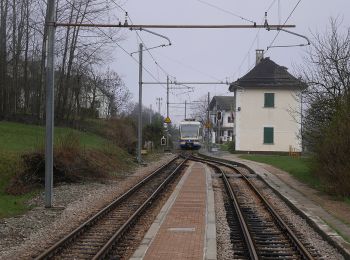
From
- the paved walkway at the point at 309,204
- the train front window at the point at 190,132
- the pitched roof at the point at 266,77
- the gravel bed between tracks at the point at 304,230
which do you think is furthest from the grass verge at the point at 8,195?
the train front window at the point at 190,132

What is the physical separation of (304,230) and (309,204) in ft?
12.8

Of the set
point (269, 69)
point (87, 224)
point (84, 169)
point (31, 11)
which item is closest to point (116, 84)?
point (269, 69)

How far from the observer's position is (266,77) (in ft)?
186

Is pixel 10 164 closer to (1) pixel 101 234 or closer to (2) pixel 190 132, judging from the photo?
(1) pixel 101 234

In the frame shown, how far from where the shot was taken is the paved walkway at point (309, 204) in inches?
443

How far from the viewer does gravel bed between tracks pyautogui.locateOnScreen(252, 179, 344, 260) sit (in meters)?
10.1

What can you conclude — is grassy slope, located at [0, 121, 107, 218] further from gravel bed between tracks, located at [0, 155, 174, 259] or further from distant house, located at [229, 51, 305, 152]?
distant house, located at [229, 51, 305, 152]

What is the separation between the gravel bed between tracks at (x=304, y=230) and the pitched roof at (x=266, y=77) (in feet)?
121

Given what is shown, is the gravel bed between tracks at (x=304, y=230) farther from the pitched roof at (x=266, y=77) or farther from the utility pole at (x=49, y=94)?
the pitched roof at (x=266, y=77)

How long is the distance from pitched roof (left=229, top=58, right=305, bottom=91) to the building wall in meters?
0.61

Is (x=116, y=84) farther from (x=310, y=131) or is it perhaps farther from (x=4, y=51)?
(x=310, y=131)

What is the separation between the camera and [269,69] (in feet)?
193

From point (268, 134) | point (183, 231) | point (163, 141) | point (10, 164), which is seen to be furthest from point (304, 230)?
point (163, 141)

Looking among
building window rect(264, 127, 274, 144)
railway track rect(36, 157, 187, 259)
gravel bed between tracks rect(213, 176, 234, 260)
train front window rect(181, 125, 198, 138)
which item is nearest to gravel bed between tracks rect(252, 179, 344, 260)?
gravel bed between tracks rect(213, 176, 234, 260)
